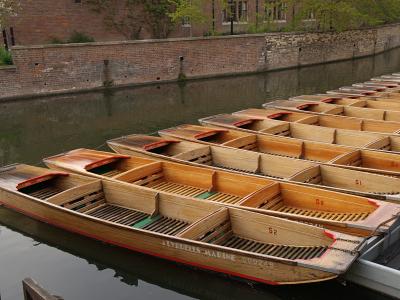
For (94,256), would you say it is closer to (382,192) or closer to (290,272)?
(290,272)

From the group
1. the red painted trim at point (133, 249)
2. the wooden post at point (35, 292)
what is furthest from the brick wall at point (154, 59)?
the wooden post at point (35, 292)

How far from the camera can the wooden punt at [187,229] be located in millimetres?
5273

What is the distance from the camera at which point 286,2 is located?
25594 mm

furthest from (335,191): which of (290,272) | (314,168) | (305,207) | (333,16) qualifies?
(333,16)

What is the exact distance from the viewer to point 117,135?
42.5ft

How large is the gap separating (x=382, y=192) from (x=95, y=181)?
421cm

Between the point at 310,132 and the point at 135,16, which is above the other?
the point at 135,16

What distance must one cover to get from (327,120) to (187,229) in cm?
602

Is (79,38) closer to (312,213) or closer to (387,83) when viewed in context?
(387,83)

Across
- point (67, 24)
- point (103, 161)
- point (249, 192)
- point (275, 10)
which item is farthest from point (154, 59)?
point (249, 192)

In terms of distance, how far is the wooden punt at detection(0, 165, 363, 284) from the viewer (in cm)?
527

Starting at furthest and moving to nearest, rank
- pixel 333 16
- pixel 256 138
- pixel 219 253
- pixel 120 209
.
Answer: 1. pixel 333 16
2. pixel 256 138
3. pixel 120 209
4. pixel 219 253

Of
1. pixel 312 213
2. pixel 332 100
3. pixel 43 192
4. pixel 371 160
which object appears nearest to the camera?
pixel 312 213

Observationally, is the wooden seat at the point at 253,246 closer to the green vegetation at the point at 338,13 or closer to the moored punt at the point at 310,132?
the moored punt at the point at 310,132
